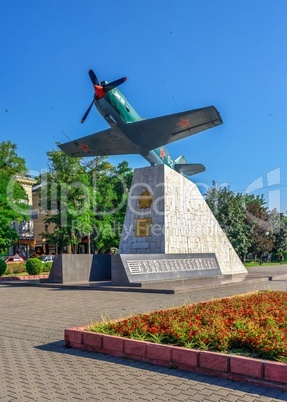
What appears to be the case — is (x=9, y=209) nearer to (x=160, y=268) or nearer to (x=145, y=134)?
(x=145, y=134)

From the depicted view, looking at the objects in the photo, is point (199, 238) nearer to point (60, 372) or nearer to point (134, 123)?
point (134, 123)

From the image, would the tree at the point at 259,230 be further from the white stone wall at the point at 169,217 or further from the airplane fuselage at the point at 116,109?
the airplane fuselage at the point at 116,109

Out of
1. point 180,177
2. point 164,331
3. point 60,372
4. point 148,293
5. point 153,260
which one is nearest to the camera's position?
point 60,372

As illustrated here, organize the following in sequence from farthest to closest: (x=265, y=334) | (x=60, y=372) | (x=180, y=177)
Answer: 1. (x=180, y=177)
2. (x=265, y=334)
3. (x=60, y=372)

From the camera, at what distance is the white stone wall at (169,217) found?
59.7 ft

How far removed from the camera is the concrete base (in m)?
17.2

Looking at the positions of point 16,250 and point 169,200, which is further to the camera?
point 16,250

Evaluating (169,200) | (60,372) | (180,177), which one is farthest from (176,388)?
(180,177)

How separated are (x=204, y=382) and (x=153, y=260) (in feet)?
39.0

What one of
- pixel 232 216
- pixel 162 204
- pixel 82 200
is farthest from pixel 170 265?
pixel 232 216

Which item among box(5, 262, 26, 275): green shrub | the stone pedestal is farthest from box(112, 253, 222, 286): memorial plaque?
box(5, 262, 26, 275): green shrub

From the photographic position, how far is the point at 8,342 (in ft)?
21.5

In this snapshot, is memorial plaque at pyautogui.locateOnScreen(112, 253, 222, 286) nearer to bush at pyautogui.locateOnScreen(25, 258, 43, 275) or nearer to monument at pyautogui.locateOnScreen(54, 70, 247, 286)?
monument at pyautogui.locateOnScreen(54, 70, 247, 286)

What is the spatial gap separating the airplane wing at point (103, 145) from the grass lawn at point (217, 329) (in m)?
14.2
